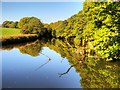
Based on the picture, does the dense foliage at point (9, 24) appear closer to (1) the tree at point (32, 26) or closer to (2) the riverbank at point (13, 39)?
(1) the tree at point (32, 26)

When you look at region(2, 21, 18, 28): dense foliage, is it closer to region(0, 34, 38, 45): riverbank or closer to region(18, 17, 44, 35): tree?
region(18, 17, 44, 35): tree

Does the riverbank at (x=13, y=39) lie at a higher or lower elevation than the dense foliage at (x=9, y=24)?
lower

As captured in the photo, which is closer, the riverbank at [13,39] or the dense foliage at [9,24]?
the riverbank at [13,39]

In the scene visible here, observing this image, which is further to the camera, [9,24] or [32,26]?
[9,24]

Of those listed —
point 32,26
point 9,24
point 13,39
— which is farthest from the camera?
point 9,24

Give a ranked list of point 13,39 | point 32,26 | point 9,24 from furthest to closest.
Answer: point 9,24
point 32,26
point 13,39

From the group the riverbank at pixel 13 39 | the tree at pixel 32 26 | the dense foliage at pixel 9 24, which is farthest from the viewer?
the dense foliage at pixel 9 24

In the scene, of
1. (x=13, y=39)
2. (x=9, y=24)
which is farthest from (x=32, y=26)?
(x=13, y=39)

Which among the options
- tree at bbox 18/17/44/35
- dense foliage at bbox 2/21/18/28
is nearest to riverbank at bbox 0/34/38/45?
tree at bbox 18/17/44/35

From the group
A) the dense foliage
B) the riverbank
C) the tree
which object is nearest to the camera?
the riverbank

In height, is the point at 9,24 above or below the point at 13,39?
above

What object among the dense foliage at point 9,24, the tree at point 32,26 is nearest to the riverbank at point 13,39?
the tree at point 32,26

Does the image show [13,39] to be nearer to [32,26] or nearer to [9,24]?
[32,26]

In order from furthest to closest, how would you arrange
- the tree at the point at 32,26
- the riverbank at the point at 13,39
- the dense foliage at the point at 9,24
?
the dense foliage at the point at 9,24
the tree at the point at 32,26
the riverbank at the point at 13,39
